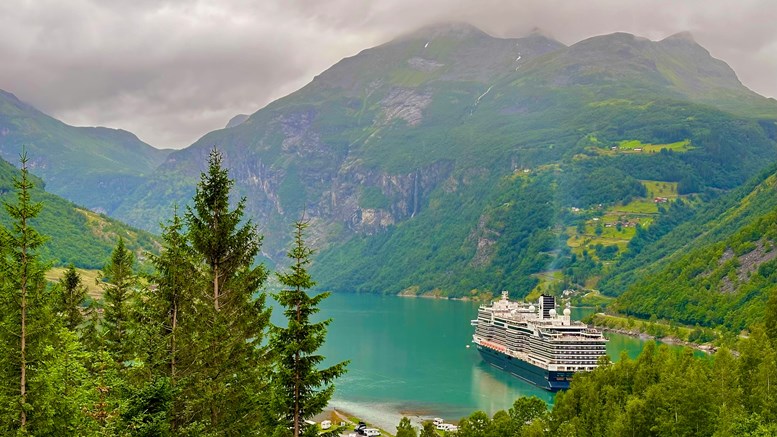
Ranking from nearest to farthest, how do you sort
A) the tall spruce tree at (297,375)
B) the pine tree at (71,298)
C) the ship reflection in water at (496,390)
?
the tall spruce tree at (297,375) → the pine tree at (71,298) → the ship reflection in water at (496,390)

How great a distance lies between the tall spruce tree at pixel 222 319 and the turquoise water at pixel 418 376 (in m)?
58.4

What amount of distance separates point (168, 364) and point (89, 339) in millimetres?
23600

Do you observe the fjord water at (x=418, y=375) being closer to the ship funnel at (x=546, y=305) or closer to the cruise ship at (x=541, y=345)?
the cruise ship at (x=541, y=345)

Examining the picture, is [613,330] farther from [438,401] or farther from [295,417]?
[295,417]

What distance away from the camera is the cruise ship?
362ft

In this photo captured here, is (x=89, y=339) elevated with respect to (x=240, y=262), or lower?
lower

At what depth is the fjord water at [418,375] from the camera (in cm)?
9450

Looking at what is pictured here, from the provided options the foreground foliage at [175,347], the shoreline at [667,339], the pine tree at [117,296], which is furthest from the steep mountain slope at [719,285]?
the foreground foliage at [175,347]

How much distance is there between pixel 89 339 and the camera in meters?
43.3

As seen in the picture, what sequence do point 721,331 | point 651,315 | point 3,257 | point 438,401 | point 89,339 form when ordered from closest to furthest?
1. point 3,257
2. point 89,339
3. point 438,401
4. point 721,331
5. point 651,315

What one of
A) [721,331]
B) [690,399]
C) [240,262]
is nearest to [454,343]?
[721,331]

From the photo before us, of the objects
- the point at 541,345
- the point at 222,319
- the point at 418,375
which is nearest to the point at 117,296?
the point at 222,319

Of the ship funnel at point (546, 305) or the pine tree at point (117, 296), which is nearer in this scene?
the pine tree at point (117, 296)

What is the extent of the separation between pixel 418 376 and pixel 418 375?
688mm
